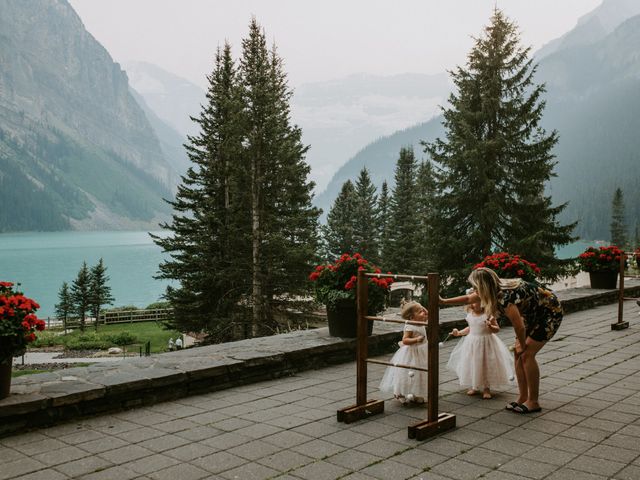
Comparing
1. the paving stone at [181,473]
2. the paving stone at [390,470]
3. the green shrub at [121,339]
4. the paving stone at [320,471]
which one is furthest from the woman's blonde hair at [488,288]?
the green shrub at [121,339]

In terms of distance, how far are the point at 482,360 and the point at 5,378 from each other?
4.27 meters

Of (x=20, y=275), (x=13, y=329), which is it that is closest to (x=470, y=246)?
(x=13, y=329)

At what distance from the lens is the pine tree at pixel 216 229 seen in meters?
25.2

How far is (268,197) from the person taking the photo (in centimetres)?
2672

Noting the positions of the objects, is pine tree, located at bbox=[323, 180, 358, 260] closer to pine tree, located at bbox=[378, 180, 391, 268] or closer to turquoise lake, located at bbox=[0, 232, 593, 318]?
pine tree, located at bbox=[378, 180, 391, 268]

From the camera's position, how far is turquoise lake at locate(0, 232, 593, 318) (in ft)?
299

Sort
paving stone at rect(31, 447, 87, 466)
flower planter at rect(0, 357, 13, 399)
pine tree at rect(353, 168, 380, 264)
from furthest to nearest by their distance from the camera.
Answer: pine tree at rect(353, 168, 380, 264)
flower planter at rect(0, 357, 13, 399)
paving stone at rect(31, 447, 87, 466)

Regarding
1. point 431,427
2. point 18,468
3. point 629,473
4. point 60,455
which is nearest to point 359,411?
point 431,427

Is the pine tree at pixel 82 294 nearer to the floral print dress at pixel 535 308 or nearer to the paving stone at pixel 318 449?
the paving stone at pixel 318 449

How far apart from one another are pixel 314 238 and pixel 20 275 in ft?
348

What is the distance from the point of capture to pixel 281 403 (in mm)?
5441

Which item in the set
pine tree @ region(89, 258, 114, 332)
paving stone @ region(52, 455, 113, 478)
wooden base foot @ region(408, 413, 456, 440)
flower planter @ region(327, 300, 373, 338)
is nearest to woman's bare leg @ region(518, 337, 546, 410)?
wooden base foot @ region(408, 413, 456, 440)

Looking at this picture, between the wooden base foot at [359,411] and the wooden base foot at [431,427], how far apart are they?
1.94ft

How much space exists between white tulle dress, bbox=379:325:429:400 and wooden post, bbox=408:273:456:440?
680 millimetres
